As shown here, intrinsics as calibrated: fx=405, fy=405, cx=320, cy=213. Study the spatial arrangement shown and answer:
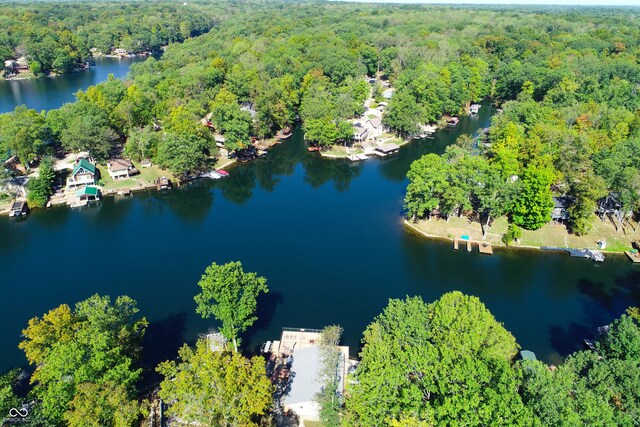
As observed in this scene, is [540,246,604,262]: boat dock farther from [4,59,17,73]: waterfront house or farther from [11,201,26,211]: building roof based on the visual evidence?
[4,59,17,73]: waterfront house

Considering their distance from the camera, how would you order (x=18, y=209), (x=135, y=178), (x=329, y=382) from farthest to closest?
(x=135, y=178), (x=18, y=209), (x=329, y=382)

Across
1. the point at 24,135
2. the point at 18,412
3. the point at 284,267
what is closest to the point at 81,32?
the point at 24,135

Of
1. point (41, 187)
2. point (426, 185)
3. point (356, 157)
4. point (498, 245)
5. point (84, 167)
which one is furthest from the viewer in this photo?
point (356, 157)

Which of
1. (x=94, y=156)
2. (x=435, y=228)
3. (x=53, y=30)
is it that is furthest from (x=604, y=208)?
(x=53, y=30)

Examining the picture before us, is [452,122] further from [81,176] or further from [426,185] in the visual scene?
[81,176]

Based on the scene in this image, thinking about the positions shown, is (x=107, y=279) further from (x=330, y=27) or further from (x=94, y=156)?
(x=330, y=27)

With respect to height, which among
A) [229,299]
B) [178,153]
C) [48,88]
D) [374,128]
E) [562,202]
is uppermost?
[178,153]
